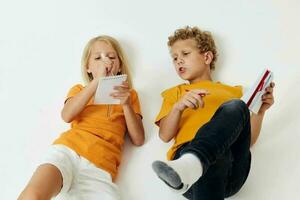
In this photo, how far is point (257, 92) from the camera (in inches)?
44.4

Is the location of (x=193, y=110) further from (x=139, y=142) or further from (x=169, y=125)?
(x=139, y=142)

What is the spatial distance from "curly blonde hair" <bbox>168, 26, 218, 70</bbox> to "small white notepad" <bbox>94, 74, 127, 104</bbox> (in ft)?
1.03

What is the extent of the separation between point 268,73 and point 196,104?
0.22m

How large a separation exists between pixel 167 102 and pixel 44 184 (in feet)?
1.49

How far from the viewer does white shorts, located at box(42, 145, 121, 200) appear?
1142mm

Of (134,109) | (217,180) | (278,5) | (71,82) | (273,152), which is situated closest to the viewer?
(217,180)

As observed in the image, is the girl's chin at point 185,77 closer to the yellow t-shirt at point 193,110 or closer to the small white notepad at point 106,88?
the yellow t-shirt at point 193,110

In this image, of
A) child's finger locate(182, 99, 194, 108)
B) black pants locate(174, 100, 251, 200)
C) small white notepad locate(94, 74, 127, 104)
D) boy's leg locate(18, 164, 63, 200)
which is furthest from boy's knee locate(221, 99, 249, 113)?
boy's leg locate(18, 164, 63, 200)

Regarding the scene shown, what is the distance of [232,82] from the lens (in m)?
1.42

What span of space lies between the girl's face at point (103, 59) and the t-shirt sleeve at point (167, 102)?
185mm

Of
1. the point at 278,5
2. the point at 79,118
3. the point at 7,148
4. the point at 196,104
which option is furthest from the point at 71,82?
the point at 278,5

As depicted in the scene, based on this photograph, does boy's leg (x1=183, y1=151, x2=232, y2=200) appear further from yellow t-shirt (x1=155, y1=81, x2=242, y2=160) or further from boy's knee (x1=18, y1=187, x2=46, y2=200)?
boy's knee (x1=18, y1=187, x2=46, y2=200)

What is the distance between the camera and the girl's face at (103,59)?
1.37 meters

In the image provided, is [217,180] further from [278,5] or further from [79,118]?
[278,5]
